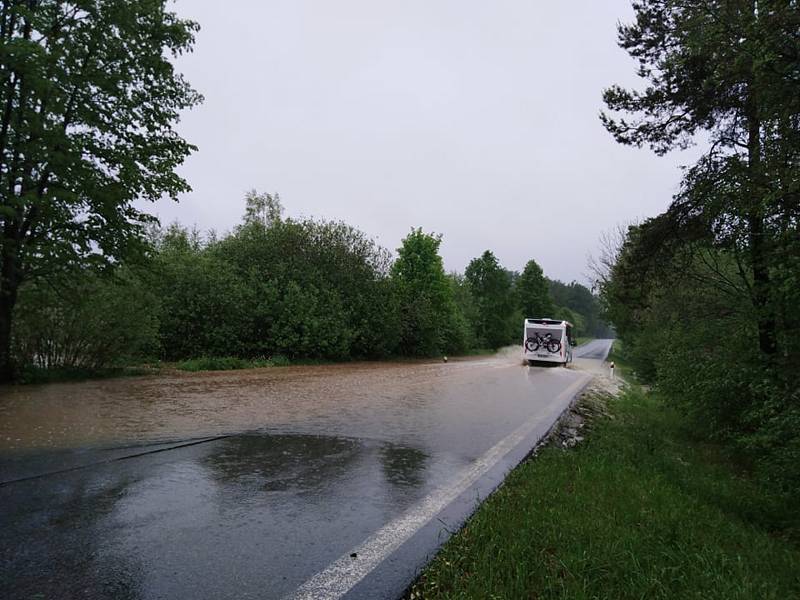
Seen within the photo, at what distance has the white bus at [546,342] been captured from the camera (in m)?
28.7

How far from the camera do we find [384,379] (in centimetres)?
1595

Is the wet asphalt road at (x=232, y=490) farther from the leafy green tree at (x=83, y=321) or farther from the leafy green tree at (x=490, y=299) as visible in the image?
the leafy green tree at (x=490, y=299)

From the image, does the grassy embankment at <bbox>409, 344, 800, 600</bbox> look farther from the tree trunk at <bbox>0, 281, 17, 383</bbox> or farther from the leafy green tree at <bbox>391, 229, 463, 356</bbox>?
the leafy green tree at <bbox>391, 229, 463, 356</bbox>

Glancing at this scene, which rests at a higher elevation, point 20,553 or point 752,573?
point 20,553

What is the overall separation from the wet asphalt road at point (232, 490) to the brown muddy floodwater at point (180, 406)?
55 mm

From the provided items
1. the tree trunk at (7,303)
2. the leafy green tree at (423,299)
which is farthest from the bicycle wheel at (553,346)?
the tree trunk at (7,303)

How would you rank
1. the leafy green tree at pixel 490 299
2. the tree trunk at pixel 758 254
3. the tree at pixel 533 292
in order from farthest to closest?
the tree at pixel 533 292 < the leafy green tree at pixel 490 299 < the tree trunk at pixel 758 254

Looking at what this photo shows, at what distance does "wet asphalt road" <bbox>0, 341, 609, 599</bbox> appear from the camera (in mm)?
3209

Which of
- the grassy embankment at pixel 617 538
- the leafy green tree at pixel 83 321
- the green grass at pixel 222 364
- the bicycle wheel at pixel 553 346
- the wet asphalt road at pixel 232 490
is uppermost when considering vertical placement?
the leafy green tree at pixel 83 321

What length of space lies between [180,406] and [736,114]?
11.5 m

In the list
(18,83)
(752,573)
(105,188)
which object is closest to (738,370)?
(752,573)

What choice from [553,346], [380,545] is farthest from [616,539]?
[553,346]

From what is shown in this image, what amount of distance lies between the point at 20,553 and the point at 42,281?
10.7 meters

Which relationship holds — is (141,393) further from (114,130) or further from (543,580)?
(543,580)
